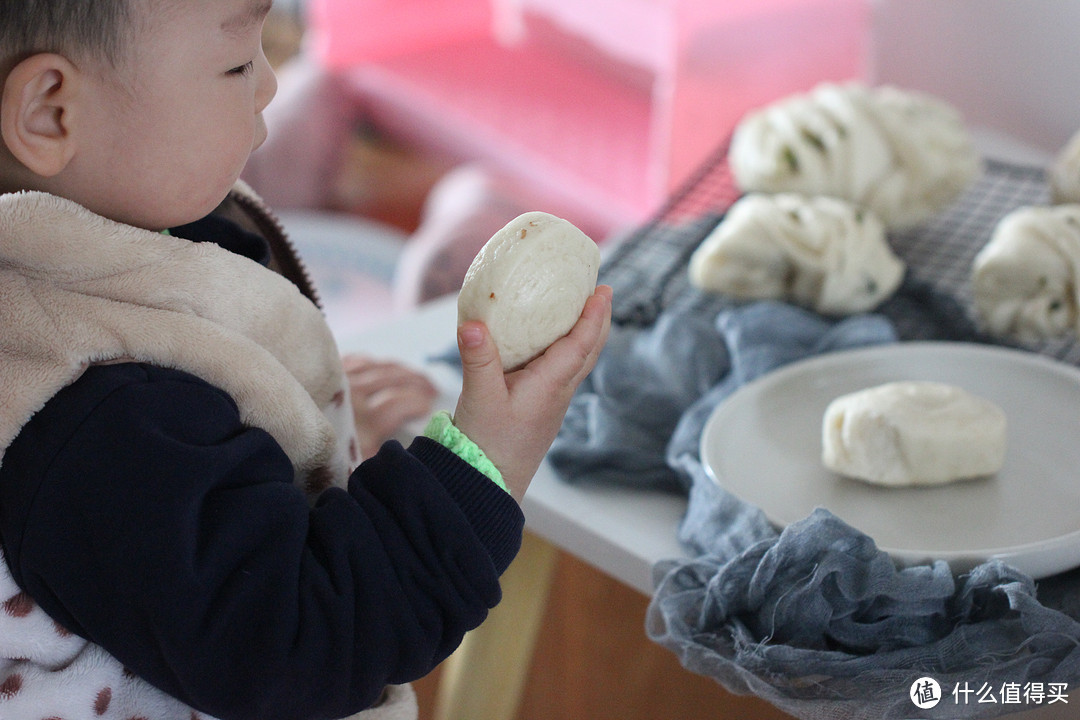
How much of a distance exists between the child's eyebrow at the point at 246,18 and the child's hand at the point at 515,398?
7.5 inches

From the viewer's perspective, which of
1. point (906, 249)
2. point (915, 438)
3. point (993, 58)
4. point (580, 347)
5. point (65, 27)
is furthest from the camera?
point (993, 58)

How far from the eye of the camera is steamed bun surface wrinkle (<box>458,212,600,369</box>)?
58 cm

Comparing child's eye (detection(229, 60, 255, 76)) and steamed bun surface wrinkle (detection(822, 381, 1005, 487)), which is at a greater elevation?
child's eye (detection(229, 60, 255, 76))

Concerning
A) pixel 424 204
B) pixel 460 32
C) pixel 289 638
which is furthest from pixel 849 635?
pixel 424 204

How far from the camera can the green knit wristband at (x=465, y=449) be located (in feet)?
1.87

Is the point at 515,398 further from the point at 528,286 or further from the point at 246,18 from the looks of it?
the point at 246,18

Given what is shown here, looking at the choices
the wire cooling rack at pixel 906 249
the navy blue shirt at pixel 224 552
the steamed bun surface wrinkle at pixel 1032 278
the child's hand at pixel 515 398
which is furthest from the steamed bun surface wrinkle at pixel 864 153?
the navy blue shirt at pixel 224 552

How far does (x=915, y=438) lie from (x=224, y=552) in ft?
1.52

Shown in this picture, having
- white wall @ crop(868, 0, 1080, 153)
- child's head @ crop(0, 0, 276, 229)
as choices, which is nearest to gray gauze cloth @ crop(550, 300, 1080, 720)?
child's head @ crop(0, 0, 276, 229)

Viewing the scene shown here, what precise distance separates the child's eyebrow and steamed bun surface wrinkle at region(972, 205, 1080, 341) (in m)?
0.67

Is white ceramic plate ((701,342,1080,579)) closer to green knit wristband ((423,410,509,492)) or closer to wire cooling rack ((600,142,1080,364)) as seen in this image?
wire cooling rack ((600,142,1080,364))

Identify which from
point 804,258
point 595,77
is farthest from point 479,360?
point 595,77

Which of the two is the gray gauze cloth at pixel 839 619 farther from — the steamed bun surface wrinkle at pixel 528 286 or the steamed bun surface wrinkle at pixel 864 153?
Result: the steamed bun surface wrinkle at pixel 864 153

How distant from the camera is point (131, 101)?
1.68ft
